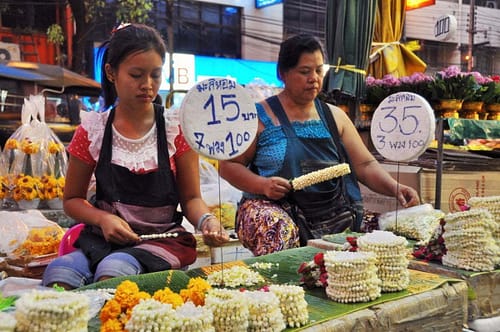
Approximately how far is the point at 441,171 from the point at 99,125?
2.16m

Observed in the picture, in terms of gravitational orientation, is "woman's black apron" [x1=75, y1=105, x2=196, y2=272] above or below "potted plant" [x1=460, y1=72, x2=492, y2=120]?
below

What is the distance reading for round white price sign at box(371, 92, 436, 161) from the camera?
192 cm

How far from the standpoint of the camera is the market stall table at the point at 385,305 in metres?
1.28

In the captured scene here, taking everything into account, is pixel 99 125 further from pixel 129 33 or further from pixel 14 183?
pixel 14 183

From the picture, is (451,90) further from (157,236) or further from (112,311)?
(112,311)

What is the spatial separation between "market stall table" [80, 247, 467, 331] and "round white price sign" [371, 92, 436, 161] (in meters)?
0.52

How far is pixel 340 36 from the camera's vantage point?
3.67m

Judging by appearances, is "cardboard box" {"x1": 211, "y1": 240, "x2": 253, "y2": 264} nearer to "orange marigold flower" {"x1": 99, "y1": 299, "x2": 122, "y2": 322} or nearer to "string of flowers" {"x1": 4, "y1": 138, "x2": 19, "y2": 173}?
"orange marigold flower" {"x1": 99, "y1": 299, "x2": 122, "y2": 322}

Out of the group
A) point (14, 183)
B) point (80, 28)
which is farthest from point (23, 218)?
point (80, 28)

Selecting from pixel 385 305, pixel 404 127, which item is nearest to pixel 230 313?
pixel 385 305

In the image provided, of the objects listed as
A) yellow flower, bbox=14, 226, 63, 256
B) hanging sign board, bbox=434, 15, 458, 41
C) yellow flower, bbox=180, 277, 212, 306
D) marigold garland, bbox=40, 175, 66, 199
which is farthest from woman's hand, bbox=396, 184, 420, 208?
hanging sign board, bbox=434, 15, 458, 41

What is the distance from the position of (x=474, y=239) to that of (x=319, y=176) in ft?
2.45

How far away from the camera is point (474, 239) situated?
1.64 metres

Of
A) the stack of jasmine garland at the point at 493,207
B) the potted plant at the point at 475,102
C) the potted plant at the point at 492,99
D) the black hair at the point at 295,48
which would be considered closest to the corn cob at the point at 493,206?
the stack of jasmine garland at the point at 493,207
